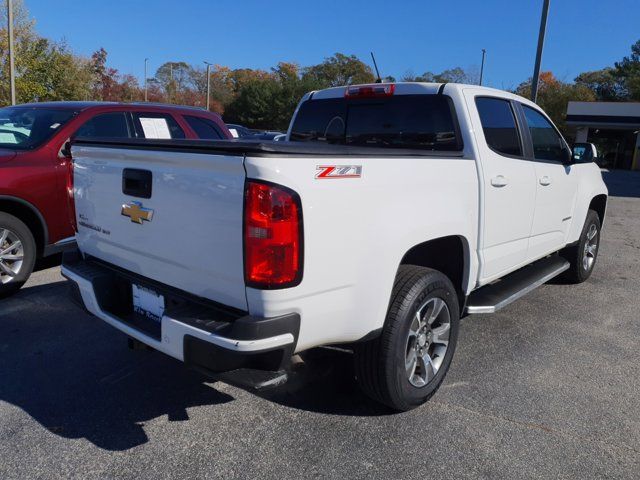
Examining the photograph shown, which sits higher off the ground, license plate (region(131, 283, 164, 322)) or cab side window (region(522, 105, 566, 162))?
cab side window (region(522, 105, 566, 162))

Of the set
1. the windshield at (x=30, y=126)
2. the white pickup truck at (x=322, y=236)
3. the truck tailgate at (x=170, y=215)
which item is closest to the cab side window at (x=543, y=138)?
the white pickup truck at (x=322, y=236)

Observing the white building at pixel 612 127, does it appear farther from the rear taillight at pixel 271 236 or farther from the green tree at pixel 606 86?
the rear taillight at pixel 271 236

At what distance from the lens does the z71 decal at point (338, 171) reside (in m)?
2.34

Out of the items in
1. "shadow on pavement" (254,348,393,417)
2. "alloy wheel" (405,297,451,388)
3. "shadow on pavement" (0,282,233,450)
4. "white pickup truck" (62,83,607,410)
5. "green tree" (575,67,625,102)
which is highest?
"green tree" (575,67,625,102)

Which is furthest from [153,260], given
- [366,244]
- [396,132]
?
[396,132]

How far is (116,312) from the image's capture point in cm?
304

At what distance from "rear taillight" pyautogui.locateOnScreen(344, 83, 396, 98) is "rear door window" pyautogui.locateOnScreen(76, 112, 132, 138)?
300cm

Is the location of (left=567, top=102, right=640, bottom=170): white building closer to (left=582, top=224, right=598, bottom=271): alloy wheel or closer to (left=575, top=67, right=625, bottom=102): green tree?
(left=575, top=67, right=625, bottom=102): green tree

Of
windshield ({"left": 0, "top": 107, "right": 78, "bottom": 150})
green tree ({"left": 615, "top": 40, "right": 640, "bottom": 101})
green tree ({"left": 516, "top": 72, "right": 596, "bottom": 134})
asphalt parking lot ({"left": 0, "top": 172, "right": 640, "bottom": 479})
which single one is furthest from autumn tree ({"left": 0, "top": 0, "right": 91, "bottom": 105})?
green tree ({"left": 615, "top": 40, "right": 640, "bottom": 101})

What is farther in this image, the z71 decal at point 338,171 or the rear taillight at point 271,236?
the z71 decal at point 338,171

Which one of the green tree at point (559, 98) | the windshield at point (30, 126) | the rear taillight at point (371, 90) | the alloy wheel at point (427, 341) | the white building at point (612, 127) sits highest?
the green tree at point (559, 98)

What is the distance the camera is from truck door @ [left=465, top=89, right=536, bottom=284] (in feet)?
11.8

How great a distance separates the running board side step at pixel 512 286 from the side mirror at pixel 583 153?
1.02m

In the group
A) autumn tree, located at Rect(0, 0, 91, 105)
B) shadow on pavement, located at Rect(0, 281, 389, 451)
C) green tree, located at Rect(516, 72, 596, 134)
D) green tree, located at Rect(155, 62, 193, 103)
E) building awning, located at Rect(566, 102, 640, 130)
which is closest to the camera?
shadow on pavement, located at Rect(0, 281, 389, 451)
